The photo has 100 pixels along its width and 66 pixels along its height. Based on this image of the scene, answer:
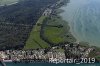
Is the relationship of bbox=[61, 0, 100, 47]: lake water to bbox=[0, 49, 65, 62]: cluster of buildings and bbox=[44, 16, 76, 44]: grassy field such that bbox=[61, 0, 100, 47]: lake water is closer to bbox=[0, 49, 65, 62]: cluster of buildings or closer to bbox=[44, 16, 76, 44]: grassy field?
bbox=[44, 16, 76, 44]: grassy field

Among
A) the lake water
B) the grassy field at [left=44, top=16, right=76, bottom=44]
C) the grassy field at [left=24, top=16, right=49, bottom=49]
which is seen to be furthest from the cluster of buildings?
the lake water

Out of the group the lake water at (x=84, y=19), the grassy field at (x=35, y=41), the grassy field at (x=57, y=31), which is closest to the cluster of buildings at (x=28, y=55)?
the grassy field at (x=35, y=41)

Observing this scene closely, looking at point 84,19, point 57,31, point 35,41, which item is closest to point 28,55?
point 35,41

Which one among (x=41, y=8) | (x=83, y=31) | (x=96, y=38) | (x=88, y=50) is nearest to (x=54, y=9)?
(x=41, y=8)

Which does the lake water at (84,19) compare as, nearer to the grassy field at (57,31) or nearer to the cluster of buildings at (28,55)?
the grassy field at (57,31)

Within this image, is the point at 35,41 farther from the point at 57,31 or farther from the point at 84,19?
the point at 84,19

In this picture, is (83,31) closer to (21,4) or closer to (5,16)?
(5,16)
